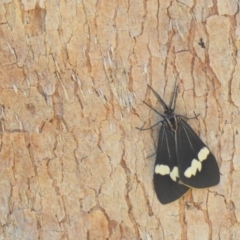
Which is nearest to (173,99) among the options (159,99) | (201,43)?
(159,99)

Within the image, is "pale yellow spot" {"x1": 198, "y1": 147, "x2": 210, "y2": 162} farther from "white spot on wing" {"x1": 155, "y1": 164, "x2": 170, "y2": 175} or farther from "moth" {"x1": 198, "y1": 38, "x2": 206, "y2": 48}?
"moth" {"x1": 198, "y1": 38, "x2": 206, "y2": 48}

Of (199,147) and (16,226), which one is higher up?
(199,147)

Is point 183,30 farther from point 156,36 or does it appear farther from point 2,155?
point 2,155

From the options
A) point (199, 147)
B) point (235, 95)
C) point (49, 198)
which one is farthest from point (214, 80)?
point (49, 198)

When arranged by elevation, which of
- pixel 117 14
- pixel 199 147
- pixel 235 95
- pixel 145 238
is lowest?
pixel 145 238

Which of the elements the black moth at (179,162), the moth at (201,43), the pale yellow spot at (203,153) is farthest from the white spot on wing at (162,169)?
the moth at (201,43)

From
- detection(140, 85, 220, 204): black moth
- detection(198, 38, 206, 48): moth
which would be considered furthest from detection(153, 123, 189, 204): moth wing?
detection(198, 38, 206, 48): moth

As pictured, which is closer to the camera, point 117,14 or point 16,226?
point 117,14

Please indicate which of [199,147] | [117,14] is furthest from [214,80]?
[117,14]
